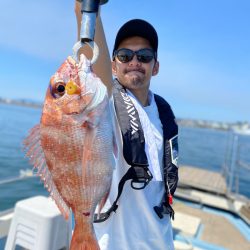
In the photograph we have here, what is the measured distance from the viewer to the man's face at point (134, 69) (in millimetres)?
1859

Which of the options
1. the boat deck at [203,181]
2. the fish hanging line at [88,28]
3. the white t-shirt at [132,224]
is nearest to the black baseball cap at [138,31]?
the fish hanging line at [88,28]

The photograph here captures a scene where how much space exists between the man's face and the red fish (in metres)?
0.47

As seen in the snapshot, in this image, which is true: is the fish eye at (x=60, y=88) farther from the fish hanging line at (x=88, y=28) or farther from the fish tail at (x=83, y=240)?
the fish tail at (x=83, y=240)

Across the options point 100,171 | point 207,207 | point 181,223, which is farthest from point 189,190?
point 100,171

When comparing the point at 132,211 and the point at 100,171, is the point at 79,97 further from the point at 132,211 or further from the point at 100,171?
the point at 132,211

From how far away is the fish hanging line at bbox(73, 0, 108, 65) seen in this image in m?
1.43

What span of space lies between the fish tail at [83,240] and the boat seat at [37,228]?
129 cm

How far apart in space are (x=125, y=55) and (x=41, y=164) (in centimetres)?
89

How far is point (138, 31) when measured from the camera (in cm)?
193

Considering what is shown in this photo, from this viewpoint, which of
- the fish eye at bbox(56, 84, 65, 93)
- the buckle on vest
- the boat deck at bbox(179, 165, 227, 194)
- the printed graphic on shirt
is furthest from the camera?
the boat deck at bbox(179, 165, 227, 194)

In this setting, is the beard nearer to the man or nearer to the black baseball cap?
the man

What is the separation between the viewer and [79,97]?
1.45 meters

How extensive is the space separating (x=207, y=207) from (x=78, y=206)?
6.60 metres

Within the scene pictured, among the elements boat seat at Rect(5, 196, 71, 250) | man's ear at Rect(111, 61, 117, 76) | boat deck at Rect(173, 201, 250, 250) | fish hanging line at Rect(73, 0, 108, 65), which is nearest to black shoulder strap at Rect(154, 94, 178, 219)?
man's ear at Rect(111, 61, 117, 76)
